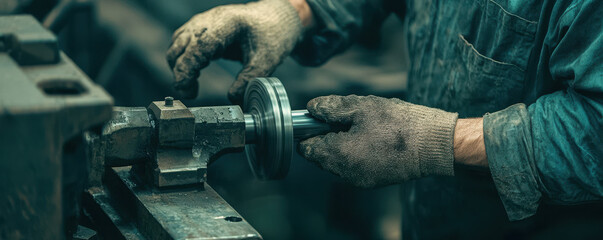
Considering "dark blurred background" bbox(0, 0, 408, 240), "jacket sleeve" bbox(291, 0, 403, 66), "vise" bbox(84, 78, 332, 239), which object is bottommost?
"dark blurred background" bbox(0, 0, 408, 240)

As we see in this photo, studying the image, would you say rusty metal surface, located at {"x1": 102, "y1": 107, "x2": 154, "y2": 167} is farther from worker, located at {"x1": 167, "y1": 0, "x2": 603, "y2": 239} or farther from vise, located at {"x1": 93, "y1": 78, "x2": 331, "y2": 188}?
worker, located at {"x1": 167, "y1": 0, "x2": 603, "y2": 239}

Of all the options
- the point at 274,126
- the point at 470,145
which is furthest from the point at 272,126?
the point at 470,145

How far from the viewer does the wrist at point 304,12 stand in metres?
1.87

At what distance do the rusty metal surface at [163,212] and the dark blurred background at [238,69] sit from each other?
1.10m

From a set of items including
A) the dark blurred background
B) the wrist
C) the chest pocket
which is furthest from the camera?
the dark blurred background

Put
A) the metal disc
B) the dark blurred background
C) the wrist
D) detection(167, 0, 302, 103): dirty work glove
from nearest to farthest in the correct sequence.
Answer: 1. the metal disc
2. detection(167, 0, 302, 103): dirty work glove
3. the wrist
4. the dark blurred background

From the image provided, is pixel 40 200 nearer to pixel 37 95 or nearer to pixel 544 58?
pixel 37 95

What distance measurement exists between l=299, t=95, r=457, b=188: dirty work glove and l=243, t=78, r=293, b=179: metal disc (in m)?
0.07

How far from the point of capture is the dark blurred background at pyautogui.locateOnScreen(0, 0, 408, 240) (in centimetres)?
233

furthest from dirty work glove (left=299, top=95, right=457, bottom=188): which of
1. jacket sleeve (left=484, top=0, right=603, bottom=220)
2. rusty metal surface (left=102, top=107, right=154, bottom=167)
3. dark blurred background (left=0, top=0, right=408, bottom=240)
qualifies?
dark blurred background (left=0, top=0, right=408, bottom=240)

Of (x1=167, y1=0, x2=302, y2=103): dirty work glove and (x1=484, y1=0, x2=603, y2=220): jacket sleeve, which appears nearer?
(x1=484, y1=0, x2=603, y2=220): jacket sleeve

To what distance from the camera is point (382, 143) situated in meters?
1.35

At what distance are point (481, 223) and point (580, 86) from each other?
2.56 feet

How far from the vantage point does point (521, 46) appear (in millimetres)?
1456
